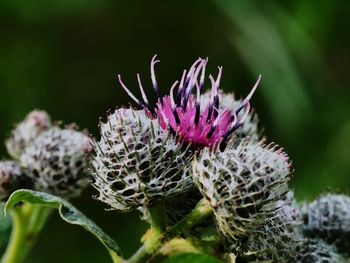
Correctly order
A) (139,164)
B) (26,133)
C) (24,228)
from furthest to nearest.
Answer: (26,133), (24,228), (139,164)

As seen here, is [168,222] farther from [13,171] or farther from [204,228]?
[13,171]

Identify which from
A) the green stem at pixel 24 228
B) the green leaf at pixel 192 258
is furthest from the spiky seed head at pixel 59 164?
the green leaf at pixel 192 258

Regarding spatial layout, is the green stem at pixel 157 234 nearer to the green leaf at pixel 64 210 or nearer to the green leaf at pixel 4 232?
the green leaf at pixel 64 210

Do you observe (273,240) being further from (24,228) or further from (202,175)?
(24,228)

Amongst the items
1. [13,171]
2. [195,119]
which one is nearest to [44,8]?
[13,171]

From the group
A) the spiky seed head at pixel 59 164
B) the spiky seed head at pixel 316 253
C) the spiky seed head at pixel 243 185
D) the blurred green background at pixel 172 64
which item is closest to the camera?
the spiky seed head at pixel 243 185

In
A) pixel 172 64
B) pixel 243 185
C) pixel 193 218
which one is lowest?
pixel 193 218

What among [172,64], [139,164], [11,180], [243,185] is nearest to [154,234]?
[139,164]

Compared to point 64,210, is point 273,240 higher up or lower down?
higher up
